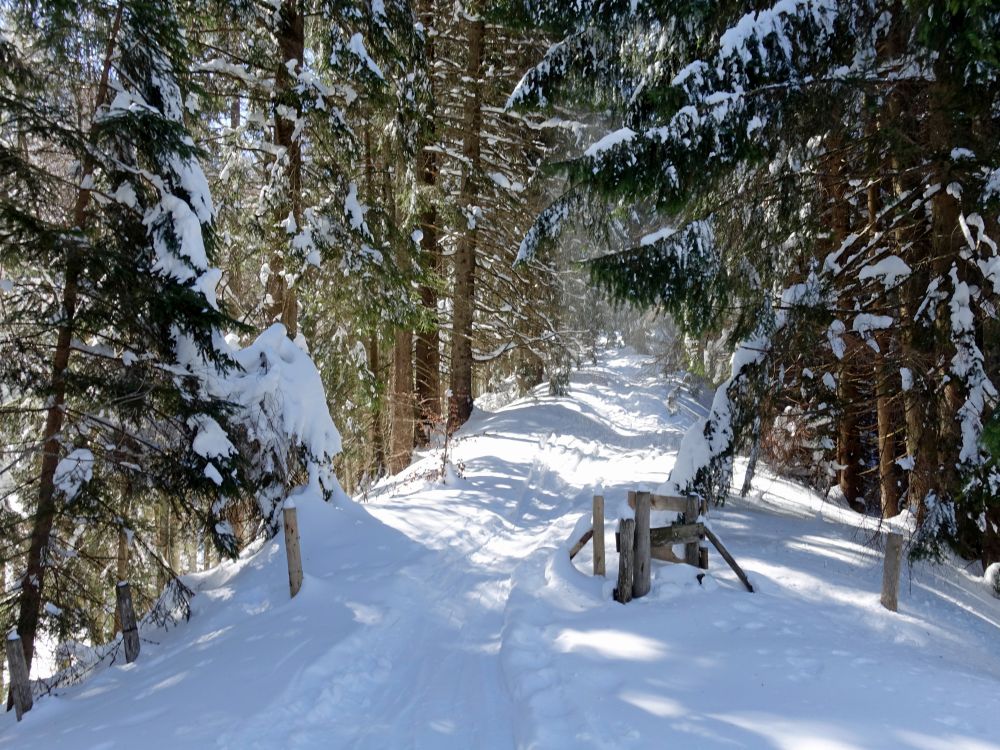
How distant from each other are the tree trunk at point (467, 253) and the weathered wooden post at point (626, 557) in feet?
30.2

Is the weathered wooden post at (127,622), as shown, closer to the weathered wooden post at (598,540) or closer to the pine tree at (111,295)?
the pine tree at (111,295)

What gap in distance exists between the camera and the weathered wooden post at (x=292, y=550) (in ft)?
21.6

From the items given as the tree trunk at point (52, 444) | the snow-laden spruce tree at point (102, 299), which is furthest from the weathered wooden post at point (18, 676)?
the snow-laden spruce tree at point (102, 299)

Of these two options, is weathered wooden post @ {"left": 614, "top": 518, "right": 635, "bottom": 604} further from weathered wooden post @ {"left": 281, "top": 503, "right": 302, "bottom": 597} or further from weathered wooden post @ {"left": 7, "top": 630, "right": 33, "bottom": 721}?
weathered wooden post @ {"left": 7, "top": 630, "right": 33, "bottom": 721}

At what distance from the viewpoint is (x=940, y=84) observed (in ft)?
21.0

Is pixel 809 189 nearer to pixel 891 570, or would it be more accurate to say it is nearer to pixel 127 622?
pixel 891 570

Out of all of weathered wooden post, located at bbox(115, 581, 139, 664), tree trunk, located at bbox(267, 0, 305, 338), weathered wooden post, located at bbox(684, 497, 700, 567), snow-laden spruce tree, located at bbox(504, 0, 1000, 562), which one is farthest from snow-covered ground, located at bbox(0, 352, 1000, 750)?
tree trunk, located at bbox(267, 0, 305, 338)

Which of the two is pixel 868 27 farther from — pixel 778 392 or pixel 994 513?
pixel 994 513

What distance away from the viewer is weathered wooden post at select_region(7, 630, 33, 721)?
5258 mm

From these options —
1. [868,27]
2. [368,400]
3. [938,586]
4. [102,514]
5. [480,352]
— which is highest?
[868,27]

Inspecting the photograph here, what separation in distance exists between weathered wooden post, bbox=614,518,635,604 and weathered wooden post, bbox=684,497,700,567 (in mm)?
1025

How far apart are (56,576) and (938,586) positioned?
948 cm

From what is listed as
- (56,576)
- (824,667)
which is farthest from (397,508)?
(824,667)

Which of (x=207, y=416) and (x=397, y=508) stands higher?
(x=207, y=416)
